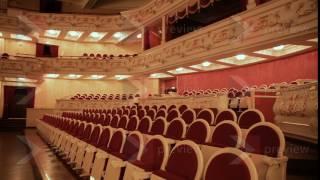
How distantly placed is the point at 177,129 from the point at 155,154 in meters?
0.65

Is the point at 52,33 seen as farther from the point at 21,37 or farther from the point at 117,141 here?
the point at 117,141

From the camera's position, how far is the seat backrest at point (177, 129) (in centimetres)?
219

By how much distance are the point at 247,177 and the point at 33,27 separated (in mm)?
10431

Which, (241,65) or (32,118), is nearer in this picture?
(241,65)

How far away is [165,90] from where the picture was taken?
983 centimetres

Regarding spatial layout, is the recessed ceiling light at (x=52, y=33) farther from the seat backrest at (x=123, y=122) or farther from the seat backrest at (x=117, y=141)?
the seat backrest at (x=117, y=141)

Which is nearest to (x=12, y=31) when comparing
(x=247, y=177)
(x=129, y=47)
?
(x=129, y=47)

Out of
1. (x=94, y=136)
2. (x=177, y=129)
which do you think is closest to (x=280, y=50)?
(x=177, y=129)

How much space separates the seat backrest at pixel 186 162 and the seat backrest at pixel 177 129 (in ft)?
2.37

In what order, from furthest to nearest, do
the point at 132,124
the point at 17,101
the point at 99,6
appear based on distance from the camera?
the point at 99,6 < the point at 17,101 < the point at 132,124

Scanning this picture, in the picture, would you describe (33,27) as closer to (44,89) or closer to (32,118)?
(44,89)

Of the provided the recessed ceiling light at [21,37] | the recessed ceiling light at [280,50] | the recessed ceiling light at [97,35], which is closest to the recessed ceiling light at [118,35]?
the recessed ceiling light at [97,35]

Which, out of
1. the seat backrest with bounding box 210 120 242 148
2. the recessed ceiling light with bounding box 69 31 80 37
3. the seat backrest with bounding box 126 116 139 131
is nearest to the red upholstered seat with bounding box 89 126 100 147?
the seat backrest with bounding box 126 116 139 131

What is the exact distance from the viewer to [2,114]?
966 cm
